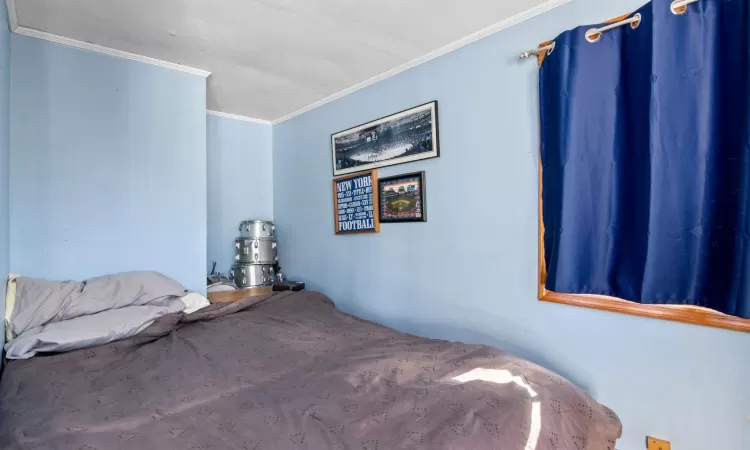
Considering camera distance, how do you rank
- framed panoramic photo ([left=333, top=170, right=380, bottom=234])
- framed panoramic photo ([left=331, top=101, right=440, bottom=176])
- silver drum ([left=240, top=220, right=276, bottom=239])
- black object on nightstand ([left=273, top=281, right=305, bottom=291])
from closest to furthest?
framed panoramic photo ([left=331, top=101, right=440, bottom=176]) → framed panoramic photo ([left=333, top=170, right=380, bottom=234]) → black object on nightstand ([left=273, top=281, right=305, bottom=291]) → silver drum ([left=240, top=220, right=276, bottom=239])

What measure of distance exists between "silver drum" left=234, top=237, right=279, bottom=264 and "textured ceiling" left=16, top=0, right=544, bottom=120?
1316 mm

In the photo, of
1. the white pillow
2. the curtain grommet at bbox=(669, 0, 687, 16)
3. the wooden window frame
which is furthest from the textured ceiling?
the white pillow

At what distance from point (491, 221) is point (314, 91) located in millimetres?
1751

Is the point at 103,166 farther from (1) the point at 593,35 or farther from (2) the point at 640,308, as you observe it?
(2) the point at 640,308

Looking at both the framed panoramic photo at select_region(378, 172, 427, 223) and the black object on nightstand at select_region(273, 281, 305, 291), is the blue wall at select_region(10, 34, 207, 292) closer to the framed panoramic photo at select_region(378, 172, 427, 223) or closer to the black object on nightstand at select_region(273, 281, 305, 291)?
the black object on nightstand at select_region(273, 281, 305, 291)

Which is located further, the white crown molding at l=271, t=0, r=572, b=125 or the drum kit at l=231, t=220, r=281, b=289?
the drum kit at l=231, t=220, r=281, b=289

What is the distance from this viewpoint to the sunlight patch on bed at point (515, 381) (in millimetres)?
1057

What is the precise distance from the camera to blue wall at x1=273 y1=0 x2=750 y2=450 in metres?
1.44

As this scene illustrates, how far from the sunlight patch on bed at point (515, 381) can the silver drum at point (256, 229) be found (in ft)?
7.84

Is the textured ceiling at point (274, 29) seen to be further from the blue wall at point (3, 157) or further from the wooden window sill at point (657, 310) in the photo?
the wooden window sill at point (657, 310)

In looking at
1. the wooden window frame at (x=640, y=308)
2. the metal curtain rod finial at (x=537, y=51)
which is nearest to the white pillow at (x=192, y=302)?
the wooden window frame at (x=640, y=308)

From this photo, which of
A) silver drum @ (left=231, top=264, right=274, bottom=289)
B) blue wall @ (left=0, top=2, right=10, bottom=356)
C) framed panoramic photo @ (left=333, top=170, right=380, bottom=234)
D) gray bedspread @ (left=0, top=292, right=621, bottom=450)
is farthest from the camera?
silver drum @ (left=231, top=264, right=274, bottom=289)

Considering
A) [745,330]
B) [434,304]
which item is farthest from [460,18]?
[745,330]

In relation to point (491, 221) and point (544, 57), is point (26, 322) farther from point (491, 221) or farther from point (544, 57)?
point (544, 57)
